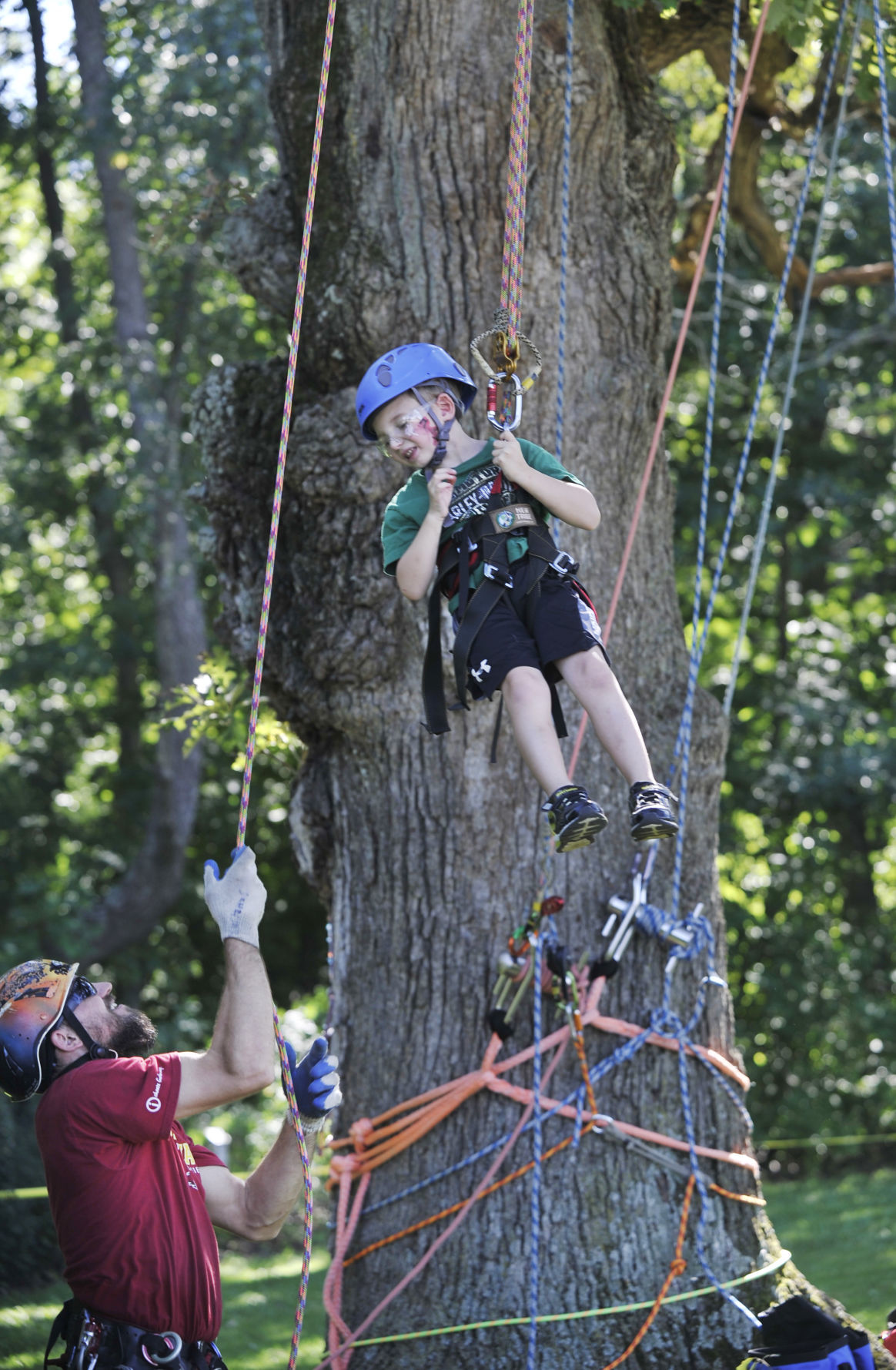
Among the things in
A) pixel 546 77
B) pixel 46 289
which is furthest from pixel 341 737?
pixel 46 289

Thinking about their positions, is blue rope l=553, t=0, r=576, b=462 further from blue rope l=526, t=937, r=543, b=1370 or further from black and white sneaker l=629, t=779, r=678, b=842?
blue rope l=526, t=937, r=543, b=1370

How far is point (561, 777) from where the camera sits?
10.6 ft

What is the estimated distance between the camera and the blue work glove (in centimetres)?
308

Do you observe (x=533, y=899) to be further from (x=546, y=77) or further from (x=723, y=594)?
(x=723, y=594)

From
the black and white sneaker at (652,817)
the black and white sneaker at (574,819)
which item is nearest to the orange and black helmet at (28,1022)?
the black and white sneaker at (574,819)

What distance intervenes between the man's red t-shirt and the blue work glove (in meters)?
0.26

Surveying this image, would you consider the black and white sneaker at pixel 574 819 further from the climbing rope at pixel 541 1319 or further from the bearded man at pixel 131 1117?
the climbing rope at pixel 541 1319

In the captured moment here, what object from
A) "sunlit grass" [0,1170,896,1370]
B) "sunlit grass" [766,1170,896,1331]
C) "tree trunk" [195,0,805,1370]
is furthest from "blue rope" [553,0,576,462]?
"sunlit grass" [766,1170,896,1331]

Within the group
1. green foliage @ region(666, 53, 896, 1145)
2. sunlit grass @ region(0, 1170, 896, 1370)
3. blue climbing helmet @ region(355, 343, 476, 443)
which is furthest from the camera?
green foliage @ region(666, 53, 896, 1145)

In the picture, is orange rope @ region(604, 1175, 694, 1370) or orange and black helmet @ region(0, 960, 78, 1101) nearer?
orange and black helmet @ region(0, 960, 78, 1101)

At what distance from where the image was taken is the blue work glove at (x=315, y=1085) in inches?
121

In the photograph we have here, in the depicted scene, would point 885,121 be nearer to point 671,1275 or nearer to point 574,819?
point 574,819

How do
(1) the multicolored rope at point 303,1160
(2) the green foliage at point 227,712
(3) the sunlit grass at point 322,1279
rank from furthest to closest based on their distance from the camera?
(3) the sunlit grass at point 322,1279, (2) the green foliage at point 227,712, (1) the multicolored rope at point 303,1160

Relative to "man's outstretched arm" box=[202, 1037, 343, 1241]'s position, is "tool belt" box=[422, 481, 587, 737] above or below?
above
